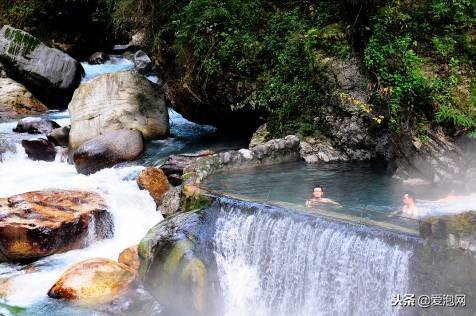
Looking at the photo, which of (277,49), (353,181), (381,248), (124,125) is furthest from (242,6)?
(381,248)

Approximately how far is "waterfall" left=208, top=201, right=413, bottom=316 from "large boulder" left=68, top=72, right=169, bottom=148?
25.5 feet

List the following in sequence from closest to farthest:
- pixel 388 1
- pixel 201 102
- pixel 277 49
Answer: pixel 388 1, pixel 277 49, pixel 201 102

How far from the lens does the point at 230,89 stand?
44.3 feet

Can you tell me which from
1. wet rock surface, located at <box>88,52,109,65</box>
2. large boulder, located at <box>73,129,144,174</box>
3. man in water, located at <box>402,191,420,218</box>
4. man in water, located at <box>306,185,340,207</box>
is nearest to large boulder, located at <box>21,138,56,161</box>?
large boulder, located at <box>73,129,144,174</box>

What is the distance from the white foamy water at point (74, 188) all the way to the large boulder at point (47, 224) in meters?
0.20

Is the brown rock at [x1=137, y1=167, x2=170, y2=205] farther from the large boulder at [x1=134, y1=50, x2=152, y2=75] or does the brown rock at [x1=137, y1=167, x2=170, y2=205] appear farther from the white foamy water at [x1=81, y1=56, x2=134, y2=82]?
the white foamy water at [x1=81, y1=56, x2=134, y2=82]

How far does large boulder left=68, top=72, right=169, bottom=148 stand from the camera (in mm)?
14906

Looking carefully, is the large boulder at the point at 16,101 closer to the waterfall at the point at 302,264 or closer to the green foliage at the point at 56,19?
the green foliage at the point at 56,19

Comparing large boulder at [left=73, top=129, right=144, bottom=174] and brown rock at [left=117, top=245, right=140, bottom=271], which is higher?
large boulder at [left=73, top=129, right=144, bottom=174]

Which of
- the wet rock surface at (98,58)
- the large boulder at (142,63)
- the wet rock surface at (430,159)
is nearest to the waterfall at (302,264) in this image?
the wet rock surface at (430,159)

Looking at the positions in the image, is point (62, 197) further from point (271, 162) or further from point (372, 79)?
point (372, 79)

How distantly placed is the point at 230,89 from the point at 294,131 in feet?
8.05

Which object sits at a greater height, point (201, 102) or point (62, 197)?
point (201, 102)

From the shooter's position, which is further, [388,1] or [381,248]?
[388,1]
